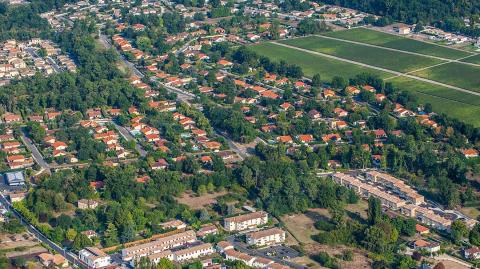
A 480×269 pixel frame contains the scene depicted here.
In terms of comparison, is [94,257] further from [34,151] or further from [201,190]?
[34,151]

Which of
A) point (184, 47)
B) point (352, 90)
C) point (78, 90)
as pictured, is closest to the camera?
point (78, 90)

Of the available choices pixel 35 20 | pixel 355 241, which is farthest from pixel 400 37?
pixel 355 241

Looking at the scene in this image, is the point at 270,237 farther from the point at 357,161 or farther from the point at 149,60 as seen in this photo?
the point at 149,60

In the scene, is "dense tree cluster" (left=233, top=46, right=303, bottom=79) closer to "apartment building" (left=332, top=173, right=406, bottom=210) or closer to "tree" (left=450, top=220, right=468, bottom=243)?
"apartment building" (left=332, top=173, right=406, bottom=210)

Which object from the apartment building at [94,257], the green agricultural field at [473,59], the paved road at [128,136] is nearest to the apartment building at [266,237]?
the apartment building at [94,257]

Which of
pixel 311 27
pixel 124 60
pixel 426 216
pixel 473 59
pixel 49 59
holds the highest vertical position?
pixel 426 216

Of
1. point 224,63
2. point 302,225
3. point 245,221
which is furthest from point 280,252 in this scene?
point 224,63
